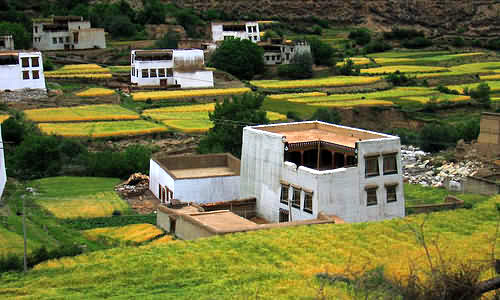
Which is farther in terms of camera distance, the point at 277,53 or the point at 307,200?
the point at 277,53

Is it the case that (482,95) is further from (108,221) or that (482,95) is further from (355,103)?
(108,221)

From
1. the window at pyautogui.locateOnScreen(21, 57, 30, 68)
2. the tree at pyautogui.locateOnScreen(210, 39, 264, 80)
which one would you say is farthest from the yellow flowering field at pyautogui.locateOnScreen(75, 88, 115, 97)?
the tree at pyautogui.locateOnScreen(210, 39, 264, 80)

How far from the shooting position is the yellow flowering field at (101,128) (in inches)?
2019

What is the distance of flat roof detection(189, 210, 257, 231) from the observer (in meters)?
27.1

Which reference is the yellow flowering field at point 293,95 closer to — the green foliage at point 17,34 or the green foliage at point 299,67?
the green foliage at point 299,67

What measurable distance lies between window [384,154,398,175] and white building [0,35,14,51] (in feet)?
161

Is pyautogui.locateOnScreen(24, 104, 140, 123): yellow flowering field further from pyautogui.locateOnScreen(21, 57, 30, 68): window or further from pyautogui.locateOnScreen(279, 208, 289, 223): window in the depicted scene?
pyautogui.locateOnScreen(279, 208, 289, 223): window

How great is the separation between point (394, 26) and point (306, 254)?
3751 inches

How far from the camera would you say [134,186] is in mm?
41156

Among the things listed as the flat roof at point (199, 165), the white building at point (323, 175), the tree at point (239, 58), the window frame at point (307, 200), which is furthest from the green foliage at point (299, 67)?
the window frame at point (307, 200)

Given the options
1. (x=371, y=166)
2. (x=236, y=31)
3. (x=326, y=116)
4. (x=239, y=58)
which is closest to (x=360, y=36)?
(x=236, y=31)

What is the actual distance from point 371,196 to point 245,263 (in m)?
9.48

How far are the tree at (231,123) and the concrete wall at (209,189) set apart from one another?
928 centimetres

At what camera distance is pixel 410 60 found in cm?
9200
